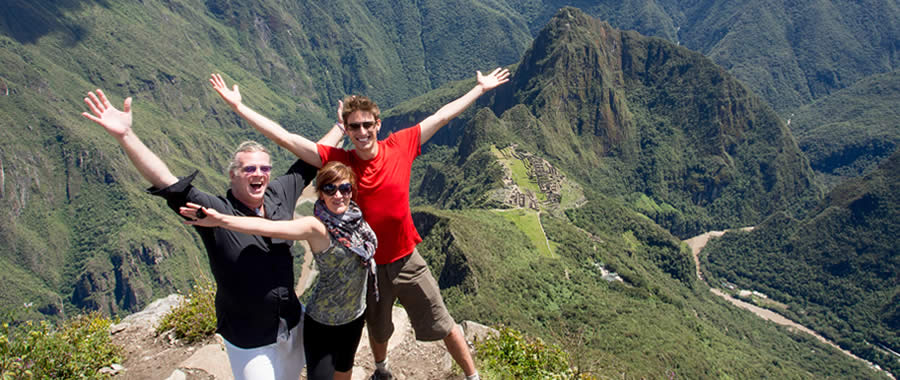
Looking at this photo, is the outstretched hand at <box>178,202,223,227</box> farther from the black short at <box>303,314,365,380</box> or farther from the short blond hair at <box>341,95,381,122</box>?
the short blond hair at <box>341,95,381,122</box>

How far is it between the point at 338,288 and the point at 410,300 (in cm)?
144

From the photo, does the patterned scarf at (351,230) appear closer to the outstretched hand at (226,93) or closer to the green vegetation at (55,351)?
the outstretched hand at (226,93)

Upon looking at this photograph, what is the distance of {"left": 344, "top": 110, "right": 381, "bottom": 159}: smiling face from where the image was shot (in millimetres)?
6391

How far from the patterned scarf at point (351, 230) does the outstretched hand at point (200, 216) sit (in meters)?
1.14

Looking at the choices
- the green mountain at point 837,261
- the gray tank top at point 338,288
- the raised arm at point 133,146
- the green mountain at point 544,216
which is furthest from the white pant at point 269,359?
the green mountain at point 837,261

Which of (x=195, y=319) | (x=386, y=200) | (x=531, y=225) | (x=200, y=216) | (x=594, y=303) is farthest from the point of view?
(x=531, y=225)

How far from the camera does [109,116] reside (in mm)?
5199

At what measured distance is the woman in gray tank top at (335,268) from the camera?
18.3 feet

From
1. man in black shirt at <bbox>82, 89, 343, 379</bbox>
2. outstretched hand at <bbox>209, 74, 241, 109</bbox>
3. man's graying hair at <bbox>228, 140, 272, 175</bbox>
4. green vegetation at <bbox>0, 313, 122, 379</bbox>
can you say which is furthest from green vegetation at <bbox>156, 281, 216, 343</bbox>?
man's graying hair at <bbox>228, 140, 272, 175</bbox>

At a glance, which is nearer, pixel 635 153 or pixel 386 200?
pixel 386 200

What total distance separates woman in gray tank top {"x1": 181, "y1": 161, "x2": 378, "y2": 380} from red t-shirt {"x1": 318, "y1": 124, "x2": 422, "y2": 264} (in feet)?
1.36

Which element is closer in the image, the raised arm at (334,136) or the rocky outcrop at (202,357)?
the raised arm at (334,136)

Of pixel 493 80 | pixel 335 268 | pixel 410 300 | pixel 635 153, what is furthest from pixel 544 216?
pixel 635 153

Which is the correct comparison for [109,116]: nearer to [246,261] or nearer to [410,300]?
[246,261]
